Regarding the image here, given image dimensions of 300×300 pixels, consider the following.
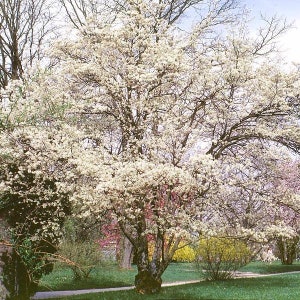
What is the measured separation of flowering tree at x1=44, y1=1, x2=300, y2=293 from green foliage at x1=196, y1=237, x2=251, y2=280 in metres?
3.23

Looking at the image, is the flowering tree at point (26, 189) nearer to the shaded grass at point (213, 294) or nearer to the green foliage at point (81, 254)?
the shaded grass at point (213, 294)

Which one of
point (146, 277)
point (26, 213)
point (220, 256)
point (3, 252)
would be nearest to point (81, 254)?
point (146, 277)

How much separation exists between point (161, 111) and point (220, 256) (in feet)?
22.9

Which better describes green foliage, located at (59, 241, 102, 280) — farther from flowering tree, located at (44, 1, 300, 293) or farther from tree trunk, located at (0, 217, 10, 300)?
tree trunk, located at (0, 217, 10, 300)

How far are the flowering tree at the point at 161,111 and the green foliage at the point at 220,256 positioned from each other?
323 cm

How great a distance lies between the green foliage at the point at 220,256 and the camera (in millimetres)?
18359

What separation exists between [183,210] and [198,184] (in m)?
1.06

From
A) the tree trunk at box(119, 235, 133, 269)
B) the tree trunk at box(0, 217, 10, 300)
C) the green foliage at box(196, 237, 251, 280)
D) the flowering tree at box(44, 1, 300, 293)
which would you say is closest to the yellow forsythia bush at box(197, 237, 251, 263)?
the green foliage at box(196, 237, 251, 280)

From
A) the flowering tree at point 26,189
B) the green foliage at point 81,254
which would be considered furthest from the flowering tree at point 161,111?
the green foliage at point 81,254

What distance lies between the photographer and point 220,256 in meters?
18.5

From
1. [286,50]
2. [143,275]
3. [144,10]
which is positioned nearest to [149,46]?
[144,10]

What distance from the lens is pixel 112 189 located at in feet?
40.3

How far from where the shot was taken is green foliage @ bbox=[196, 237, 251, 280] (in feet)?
60.2

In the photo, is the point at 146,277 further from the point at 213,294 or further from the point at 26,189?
the point at 26,189
